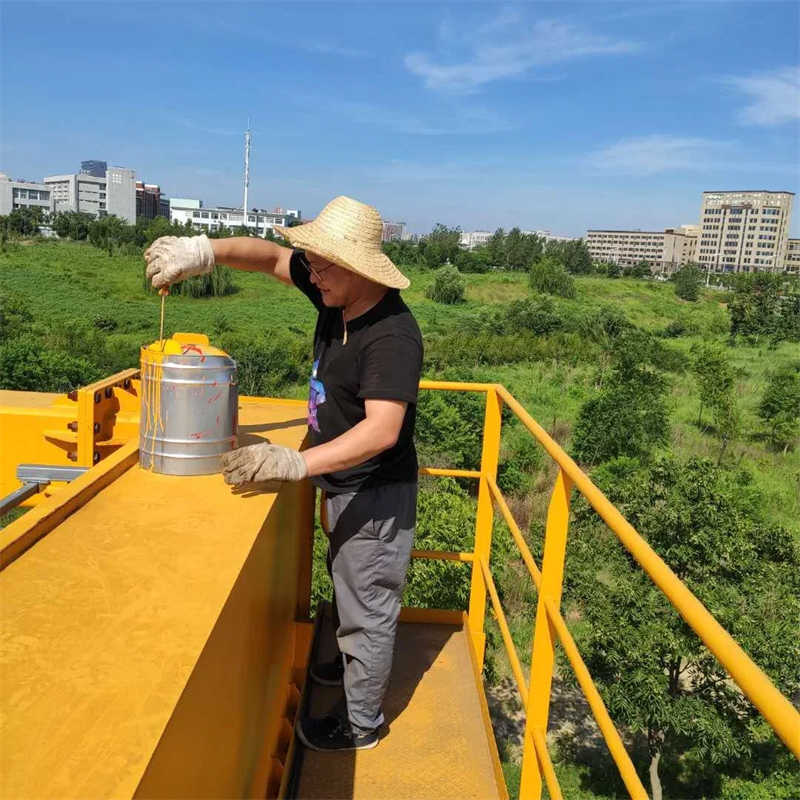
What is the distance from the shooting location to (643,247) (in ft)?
419

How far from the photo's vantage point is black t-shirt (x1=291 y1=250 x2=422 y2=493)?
2.02 meters

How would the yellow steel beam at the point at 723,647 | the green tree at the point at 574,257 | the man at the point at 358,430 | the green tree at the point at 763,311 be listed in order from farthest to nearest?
the green tree at the point at 574,257
the green tree at the point at 763,311
the man at the point at 358,430
the yellow steel beam at the point at 723,647

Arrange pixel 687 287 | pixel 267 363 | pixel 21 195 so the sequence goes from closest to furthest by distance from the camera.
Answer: pixel 267 363
pixel 687 287
pixel 21 195

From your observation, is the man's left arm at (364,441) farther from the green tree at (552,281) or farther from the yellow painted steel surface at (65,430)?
the green tree at (552,281)

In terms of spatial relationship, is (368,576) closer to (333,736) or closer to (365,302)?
(333,736)

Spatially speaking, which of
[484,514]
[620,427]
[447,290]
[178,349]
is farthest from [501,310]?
[178,349]

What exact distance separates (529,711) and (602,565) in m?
9.73

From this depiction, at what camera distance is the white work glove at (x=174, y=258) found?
2336mm

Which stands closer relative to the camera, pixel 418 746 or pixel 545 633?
pixel 545 633

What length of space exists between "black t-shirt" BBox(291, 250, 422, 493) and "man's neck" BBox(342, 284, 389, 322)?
0.05 ft

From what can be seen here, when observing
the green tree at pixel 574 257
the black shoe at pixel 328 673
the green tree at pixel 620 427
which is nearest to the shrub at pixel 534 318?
the green tree at pixel 620 427

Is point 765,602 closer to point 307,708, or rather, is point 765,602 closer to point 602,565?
point 602,565

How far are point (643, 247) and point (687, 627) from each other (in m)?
127

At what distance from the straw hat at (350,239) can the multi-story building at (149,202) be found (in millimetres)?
115980
